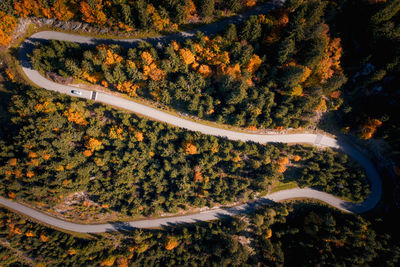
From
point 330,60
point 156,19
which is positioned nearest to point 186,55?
point 156,19

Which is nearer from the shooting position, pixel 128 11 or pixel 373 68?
pixel 128 11

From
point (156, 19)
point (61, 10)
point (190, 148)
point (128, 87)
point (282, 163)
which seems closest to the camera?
point (156, 19)

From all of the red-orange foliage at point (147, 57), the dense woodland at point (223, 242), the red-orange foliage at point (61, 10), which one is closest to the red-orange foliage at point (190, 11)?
the red-orange foliage at point (147, 57)

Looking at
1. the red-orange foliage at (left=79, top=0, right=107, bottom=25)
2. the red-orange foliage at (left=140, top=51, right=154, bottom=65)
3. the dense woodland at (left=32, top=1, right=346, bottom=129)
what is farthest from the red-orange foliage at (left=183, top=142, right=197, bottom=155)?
the red-orange foliage at (left=79, top=0, right=107, bottom=25)

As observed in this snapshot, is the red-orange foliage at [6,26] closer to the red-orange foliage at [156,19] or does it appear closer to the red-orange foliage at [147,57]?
the red-orange foliage at [147,57]

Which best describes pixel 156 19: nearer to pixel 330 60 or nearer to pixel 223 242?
pixel 330 60

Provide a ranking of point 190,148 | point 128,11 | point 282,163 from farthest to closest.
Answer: point 282,163
point 190,148
point 128,11
